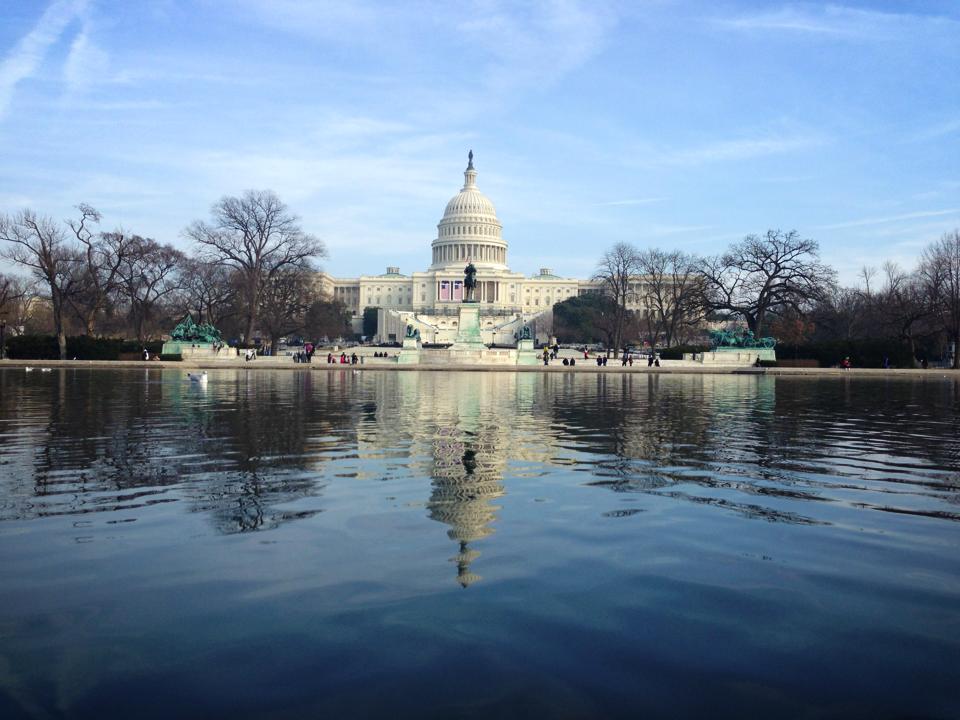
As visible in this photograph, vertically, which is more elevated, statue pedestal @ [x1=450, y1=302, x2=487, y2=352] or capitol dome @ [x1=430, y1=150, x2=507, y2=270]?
capitol dome @ [x1=430, y1=150, x2=507, y2=270]

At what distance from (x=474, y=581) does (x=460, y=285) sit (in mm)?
140774

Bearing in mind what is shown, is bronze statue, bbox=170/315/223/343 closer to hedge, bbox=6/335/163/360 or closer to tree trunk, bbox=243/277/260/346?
tree trunk, bbox=243/277/260/346

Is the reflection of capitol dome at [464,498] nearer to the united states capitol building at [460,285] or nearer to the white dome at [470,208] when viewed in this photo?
the united states capitol building at [460,285]

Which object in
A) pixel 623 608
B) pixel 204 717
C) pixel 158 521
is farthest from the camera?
pixel 158 521

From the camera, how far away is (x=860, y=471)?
1078cm

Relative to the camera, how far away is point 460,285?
146 m

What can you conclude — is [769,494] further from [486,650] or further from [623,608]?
[486,650]

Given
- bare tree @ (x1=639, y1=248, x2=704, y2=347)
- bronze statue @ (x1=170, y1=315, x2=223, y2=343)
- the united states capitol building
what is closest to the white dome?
the united states capitol building

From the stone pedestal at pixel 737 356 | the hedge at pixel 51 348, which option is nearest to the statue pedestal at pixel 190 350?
the hedge at pixel 51 348

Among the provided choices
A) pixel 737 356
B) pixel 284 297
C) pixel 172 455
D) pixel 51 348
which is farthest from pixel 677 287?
pixel 172 455

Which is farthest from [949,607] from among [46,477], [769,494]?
[46,477]

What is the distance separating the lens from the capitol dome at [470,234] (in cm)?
14500

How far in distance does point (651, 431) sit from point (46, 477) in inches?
394

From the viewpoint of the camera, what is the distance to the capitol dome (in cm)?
14500
